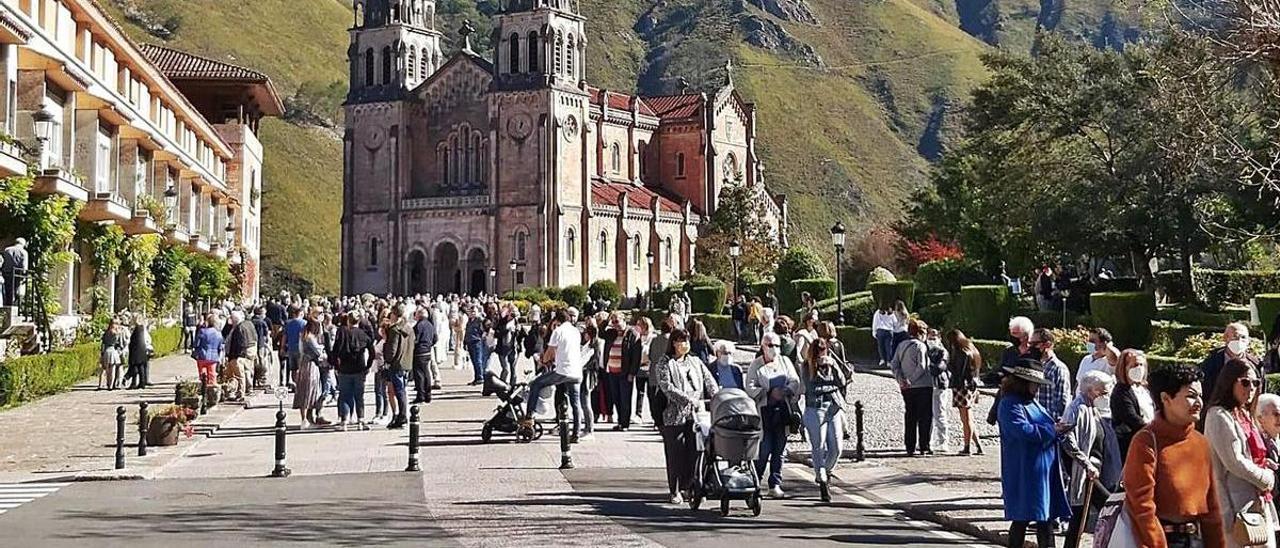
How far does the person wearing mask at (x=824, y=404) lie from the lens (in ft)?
49.0

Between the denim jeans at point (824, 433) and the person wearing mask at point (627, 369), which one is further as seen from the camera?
the person wearing mask at point (627, 369)

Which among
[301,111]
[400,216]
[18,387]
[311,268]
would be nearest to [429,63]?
[400,216]

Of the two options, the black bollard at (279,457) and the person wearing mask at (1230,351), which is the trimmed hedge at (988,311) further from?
the person wearing mask at (1230,351)

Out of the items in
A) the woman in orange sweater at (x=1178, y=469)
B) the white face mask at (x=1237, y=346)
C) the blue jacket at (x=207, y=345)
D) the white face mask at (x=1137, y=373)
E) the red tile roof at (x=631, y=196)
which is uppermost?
the red tile roof at (x=631, y=196)

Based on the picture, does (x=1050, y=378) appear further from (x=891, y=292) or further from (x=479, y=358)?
(x=891, y=292)

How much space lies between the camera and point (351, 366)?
21.3m

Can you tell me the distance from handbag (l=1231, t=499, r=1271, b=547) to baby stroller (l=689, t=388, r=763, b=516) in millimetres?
5979

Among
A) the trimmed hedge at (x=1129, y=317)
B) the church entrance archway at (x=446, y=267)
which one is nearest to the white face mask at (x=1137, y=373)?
the trimmed hedge at (x=1129, y=317)

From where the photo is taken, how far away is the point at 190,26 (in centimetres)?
14388

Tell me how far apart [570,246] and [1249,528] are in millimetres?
77594

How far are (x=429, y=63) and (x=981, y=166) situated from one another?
4799cm

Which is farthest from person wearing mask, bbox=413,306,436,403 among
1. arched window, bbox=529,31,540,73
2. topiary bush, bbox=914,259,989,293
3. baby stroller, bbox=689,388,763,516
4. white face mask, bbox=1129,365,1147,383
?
arched window, bbox=529,31,540,73

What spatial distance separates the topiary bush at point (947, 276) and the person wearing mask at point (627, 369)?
33032 millimetres

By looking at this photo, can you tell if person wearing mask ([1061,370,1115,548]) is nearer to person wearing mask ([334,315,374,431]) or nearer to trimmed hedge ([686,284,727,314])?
person wearing mask ([334,315,374,431])
